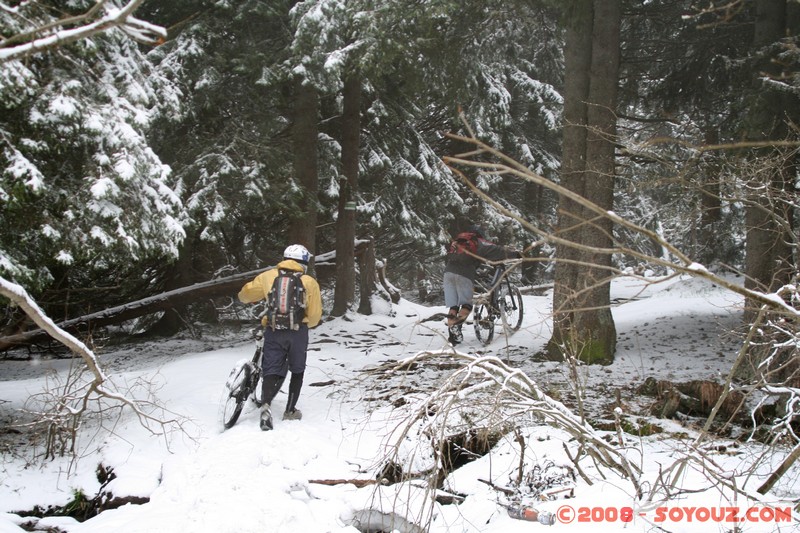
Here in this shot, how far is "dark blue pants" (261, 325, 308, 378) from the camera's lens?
629cm

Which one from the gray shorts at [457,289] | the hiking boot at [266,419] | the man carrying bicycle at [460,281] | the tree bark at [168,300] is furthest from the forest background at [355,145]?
the hiking boot at [266,419]

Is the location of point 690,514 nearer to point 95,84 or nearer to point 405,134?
point 95,84

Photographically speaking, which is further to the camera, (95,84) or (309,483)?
(95,84)

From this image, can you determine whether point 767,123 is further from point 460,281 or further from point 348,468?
point 348,468

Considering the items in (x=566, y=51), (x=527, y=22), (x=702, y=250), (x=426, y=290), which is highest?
(x=527, y=22)

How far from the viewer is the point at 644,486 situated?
163 inches

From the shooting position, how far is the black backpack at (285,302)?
6.20 metres

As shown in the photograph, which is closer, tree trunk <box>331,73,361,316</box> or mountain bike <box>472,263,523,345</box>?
mountain bike <box>472,263,523,345</box>

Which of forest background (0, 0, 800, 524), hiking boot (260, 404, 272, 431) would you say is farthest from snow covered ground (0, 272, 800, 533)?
forest background (0, 0, 800, 524)

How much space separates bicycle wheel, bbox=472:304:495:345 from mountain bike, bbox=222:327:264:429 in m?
4.02

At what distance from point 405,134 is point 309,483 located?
34.2 ft

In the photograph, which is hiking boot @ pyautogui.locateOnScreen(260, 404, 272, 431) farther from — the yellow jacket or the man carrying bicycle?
the man carrying bicycle

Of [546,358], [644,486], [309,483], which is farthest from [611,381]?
[309,483]

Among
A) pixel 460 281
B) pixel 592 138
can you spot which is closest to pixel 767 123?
pixel 592 138
